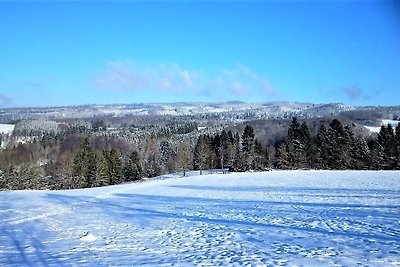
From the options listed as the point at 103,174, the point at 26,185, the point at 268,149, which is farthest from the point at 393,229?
the point at 268,149

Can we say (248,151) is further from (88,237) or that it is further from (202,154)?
(88,237)

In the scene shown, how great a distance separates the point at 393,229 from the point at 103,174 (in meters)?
57.8

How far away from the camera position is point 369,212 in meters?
19.0

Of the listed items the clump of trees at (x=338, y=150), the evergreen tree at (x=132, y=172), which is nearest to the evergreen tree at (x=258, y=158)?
the clump of trees at (x=338, y=150)

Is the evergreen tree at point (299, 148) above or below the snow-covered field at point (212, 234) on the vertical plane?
above

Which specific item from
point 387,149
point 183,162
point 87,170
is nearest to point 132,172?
point 183,162

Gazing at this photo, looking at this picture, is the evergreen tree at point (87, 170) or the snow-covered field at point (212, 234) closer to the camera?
the snow-covered field at point (212, 234)

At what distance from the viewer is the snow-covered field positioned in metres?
11.6

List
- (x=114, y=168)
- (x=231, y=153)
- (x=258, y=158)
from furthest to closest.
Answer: (x=231, y=153)
(x=258, y=158)
(x=114, y=168)

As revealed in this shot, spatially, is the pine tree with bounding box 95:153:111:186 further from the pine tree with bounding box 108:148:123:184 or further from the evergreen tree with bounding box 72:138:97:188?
the pine tree with bounding box 108:148:123:184

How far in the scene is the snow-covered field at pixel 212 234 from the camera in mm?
11617

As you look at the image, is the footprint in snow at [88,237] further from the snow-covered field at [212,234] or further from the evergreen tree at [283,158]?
the evergreen tree at [283,158]

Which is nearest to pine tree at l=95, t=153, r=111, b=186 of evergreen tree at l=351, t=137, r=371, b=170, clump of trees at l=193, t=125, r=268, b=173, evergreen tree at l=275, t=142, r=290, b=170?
clump of trees at l=193, t=125, r=268, b=173

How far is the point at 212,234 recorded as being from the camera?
15.6 m
